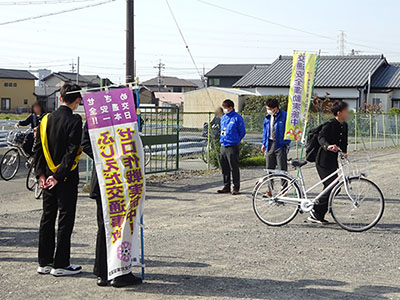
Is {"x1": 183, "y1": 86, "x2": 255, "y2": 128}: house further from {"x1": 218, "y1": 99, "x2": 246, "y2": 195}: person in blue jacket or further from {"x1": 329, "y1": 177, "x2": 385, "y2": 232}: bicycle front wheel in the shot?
{"x1": 329, "y1": 177, "x2": 385, "y2": 232}: bicycle front wheel

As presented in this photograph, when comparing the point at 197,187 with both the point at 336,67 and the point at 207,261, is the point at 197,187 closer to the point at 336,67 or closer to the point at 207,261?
the point at 207,261

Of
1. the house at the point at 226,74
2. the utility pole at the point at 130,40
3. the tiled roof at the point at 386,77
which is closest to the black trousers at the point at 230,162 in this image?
the utility pole at the point at 130,40

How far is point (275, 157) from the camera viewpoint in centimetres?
1008

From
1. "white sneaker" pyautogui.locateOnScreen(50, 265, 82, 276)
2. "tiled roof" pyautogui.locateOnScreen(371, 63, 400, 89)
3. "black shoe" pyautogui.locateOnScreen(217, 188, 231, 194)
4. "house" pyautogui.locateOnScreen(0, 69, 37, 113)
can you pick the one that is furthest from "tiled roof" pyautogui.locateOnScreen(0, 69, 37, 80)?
"white sneaker" pyautogui.locateOnScreen(50, 265, 82, 276)

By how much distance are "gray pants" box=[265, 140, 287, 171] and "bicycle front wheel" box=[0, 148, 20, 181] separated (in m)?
5.72

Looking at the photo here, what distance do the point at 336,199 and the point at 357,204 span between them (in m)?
0.31

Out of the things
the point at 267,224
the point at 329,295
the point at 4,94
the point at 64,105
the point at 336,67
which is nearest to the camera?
the point at 329,295

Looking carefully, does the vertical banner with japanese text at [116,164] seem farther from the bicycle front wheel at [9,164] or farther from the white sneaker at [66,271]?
the bicycle front wheel at [9,164]

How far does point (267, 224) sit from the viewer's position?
825cm

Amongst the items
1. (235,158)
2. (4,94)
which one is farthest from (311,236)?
(4,94)

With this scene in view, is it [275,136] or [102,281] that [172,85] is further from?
[102,281]

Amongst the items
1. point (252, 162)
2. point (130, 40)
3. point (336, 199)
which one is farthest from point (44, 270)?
point (252, 162)

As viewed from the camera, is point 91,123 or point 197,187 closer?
point 91,123

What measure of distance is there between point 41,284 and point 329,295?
2.71 metres
